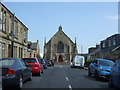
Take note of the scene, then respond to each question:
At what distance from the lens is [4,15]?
990 inches

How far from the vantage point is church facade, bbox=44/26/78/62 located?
7812 cm

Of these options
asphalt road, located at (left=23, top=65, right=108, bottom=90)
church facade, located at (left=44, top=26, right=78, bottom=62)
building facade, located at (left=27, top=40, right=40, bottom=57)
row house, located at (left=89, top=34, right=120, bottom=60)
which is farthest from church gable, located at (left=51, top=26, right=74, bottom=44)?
asphalt road, located at (left=23, top=65, right=108, bottom=90)

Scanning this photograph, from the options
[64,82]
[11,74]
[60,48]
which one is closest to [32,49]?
[60,48]

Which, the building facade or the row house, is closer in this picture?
the row house

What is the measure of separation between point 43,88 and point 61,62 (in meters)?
63.7

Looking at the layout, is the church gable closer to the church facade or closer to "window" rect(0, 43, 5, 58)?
the church facade

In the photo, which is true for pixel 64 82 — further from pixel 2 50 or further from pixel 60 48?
pixel 60 48

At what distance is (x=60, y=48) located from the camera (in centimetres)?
7888

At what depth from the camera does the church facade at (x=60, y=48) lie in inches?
3076

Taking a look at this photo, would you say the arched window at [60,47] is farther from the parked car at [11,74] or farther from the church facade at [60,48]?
the parked car at [11,74]

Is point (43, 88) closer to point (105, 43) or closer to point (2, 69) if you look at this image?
point (2, 69)

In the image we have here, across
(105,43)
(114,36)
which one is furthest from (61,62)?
(114,36)

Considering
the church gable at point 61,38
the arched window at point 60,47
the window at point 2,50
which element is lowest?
the window at point 2,50

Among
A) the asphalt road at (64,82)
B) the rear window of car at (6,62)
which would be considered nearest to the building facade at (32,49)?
the asphalt road at (64,82)
